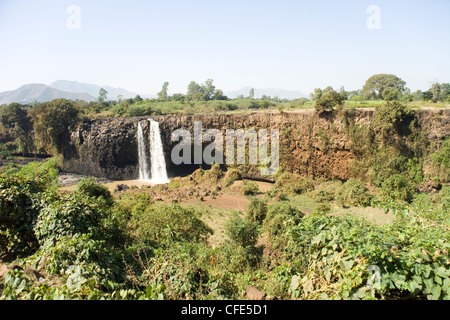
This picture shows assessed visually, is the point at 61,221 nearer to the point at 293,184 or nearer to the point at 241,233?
the point at 241,233

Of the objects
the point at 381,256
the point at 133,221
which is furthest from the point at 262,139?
the point at 381,256

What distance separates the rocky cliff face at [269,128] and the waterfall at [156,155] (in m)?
0.51

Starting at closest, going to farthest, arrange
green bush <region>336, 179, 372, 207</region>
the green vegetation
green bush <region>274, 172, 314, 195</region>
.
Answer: the green vegetation < green bush <region>336, 179, 372, 207</region> < green bush <region>274, 172, 314, 195</region>

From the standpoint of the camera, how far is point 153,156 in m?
28.3

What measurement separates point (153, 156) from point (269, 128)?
11278mm

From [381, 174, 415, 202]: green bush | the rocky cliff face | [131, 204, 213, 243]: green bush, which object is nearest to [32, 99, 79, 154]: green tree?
the rocky cliff face

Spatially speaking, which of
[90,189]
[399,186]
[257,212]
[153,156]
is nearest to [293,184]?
[399,186]

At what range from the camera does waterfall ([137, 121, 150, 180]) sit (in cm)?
2831

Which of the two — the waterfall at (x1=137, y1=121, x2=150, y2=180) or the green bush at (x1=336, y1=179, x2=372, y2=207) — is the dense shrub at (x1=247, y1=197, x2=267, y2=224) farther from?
the waterfall at (x1=137, y1=121, x2=150, y2=180)

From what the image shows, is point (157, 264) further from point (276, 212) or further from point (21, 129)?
point (21, 129)

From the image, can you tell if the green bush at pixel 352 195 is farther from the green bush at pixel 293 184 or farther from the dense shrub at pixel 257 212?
the dense shrub at pixel 257 212

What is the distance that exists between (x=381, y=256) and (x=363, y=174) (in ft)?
62.5

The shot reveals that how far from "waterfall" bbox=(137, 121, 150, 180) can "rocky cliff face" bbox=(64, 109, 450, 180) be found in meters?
0.58
